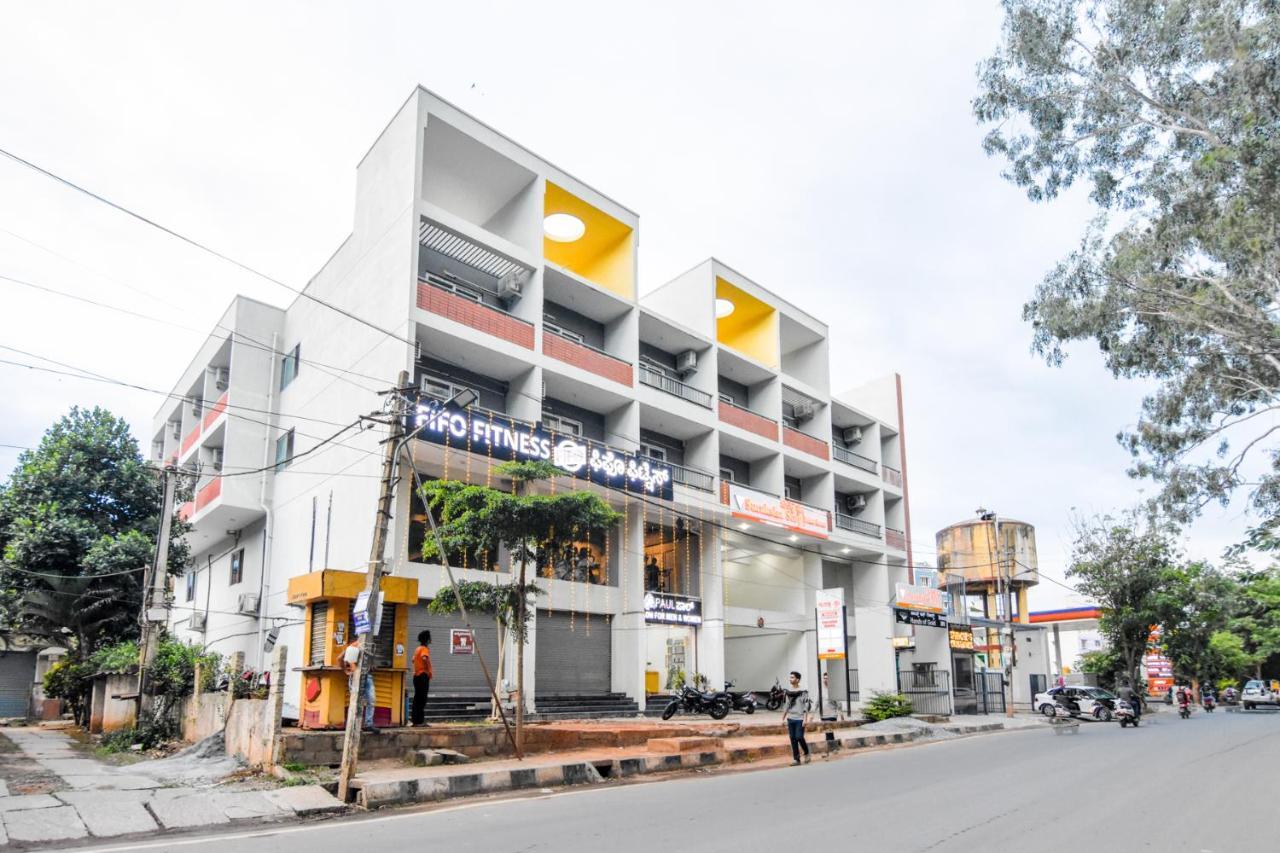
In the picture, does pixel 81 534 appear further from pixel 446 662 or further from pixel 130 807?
pixel 130 807

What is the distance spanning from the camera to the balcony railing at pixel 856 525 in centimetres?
3638

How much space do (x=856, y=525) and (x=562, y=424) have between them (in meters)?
16.1

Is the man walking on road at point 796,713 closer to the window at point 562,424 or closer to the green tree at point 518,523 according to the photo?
the green tree at point 518,523

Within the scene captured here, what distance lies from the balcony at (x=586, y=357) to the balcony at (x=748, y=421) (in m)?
5.07

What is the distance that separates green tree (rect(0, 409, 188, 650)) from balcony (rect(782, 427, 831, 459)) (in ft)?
70.8

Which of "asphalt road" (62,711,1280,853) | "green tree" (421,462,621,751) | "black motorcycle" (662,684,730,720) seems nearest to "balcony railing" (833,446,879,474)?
"black motorcycle" (662,684,730,720)

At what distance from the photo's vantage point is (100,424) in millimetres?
29000

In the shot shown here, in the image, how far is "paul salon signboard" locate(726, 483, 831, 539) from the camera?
2988 cm

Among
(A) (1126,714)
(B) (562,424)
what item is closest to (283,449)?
(B) (562,424)

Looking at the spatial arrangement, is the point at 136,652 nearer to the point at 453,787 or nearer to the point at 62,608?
the point at 62,608

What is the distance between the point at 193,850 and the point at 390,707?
763cm

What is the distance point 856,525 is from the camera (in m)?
37.7

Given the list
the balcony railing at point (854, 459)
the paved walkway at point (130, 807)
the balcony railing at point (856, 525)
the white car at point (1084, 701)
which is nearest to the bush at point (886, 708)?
the white car at point (1084, 701)

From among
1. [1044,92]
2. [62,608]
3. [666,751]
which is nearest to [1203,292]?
[1044,92]
